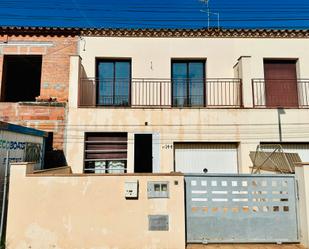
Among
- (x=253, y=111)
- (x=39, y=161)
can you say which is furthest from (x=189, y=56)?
(x=39, y=161)

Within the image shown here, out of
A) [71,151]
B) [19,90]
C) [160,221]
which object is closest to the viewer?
[160,221]

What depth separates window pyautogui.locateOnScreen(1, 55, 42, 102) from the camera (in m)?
12.4

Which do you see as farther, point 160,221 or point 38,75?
point 38,75

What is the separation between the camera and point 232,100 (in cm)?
1201

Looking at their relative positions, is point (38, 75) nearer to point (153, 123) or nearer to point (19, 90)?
point (19, 90)

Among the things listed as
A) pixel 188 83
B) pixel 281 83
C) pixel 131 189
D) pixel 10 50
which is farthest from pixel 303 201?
pixel 10 50

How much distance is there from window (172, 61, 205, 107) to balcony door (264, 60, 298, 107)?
2715 mm

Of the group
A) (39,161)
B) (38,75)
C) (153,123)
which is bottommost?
(39,161)

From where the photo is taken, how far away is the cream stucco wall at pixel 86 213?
5.95 m

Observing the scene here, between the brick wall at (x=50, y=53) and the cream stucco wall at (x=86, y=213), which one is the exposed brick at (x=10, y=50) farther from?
the cream stucco wall at (x=86, y=213)

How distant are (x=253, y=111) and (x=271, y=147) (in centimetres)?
150

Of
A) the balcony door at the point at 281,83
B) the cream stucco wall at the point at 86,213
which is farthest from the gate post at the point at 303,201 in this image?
the balcony door at the point at 281,83

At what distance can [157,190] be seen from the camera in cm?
613

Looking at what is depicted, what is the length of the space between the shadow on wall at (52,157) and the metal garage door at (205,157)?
13.5 feet
